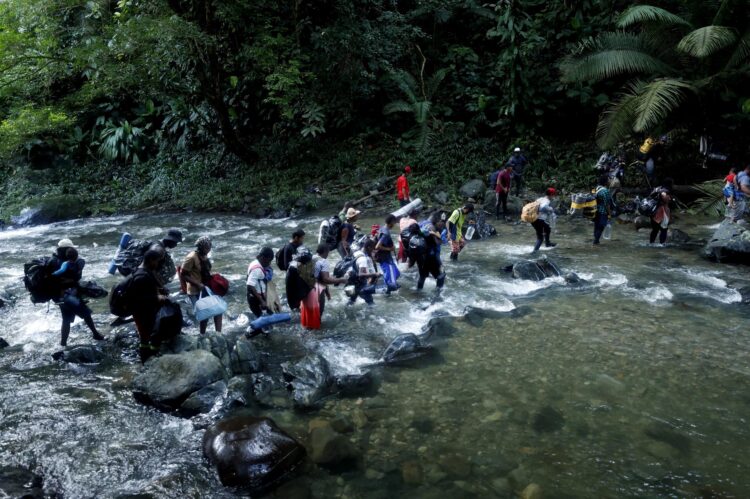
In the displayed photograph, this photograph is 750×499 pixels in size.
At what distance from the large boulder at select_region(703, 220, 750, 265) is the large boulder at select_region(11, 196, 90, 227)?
19653 mm

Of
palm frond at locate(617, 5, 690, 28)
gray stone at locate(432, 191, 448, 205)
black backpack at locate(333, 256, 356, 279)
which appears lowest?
black backpack at locate(333, 256, 356, 279)

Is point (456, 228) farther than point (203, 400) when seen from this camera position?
Yes

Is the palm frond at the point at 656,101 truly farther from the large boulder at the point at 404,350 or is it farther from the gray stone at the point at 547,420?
the gray stone at the point at 547,420

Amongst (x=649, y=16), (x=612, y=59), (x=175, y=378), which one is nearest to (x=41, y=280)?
(x=175, y=378)

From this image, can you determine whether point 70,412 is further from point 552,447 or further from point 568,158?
point 568,158

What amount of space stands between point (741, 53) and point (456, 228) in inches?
362

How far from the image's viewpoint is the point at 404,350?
6.95 metres

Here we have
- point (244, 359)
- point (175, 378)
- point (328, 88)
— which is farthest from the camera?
point (328, 88)

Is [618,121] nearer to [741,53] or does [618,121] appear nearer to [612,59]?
[612,59]

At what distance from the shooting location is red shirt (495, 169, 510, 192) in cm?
1435

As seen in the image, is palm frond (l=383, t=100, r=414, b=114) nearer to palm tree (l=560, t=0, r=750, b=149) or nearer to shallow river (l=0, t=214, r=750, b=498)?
palm tree (l=560, t=0, r=750, b=149)

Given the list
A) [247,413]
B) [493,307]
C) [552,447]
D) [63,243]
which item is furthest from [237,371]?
[493,307]

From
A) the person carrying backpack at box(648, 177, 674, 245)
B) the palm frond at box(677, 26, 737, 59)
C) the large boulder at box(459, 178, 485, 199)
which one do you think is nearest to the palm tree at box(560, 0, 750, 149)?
the palm frond at box(677, 26, 737, 59)

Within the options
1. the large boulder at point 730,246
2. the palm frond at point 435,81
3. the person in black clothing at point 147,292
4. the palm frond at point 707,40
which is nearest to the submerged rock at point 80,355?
the person in black clothing at point 147,292
